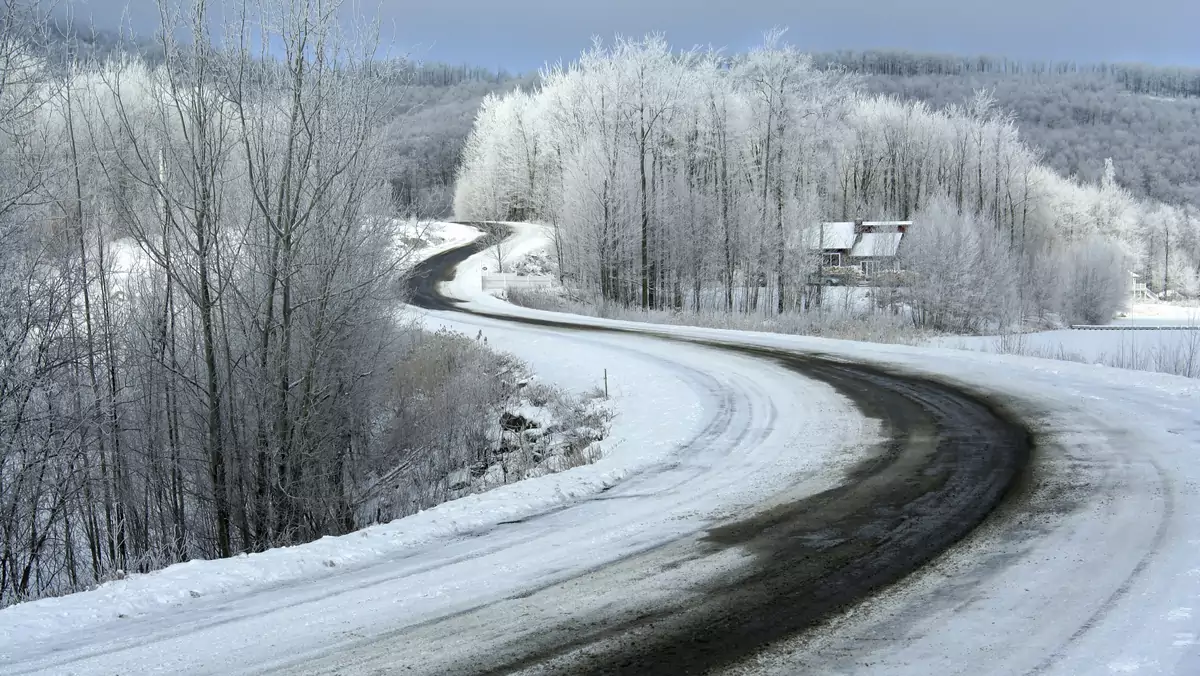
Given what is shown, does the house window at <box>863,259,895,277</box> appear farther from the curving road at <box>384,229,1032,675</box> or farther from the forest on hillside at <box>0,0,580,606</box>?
the curving road at <box>384,229,1032,675</box>

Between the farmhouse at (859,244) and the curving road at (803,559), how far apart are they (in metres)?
32.9

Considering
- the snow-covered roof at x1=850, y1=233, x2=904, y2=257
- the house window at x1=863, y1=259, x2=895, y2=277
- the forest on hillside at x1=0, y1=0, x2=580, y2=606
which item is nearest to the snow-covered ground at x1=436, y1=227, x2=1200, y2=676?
the forest on hillside at x1=0, y1=0, x2=580, y2=606

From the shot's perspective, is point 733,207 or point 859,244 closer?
point 733,207

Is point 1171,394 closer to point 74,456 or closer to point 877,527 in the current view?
point 877,527

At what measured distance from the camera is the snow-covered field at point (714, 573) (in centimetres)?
397

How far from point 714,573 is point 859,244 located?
53760mm

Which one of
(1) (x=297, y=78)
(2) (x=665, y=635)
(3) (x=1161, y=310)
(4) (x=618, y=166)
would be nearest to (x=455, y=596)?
(2) (x=665, y=635)

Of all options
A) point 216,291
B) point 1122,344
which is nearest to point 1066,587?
point 216,291

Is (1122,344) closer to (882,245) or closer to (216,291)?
(216,291)

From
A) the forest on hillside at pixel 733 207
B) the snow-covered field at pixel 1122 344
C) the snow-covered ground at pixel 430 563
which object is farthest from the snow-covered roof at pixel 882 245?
the snow-covered ground at pixel 430 563

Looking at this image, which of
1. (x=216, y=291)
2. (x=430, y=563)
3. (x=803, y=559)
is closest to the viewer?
(x=803, y=559)

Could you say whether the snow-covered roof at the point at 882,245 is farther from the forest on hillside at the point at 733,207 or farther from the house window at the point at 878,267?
the forest on hillside at the point at 733,207

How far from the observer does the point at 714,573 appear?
16.8ft

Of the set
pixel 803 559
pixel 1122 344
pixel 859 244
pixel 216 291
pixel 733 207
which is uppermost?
pixel 733 207
